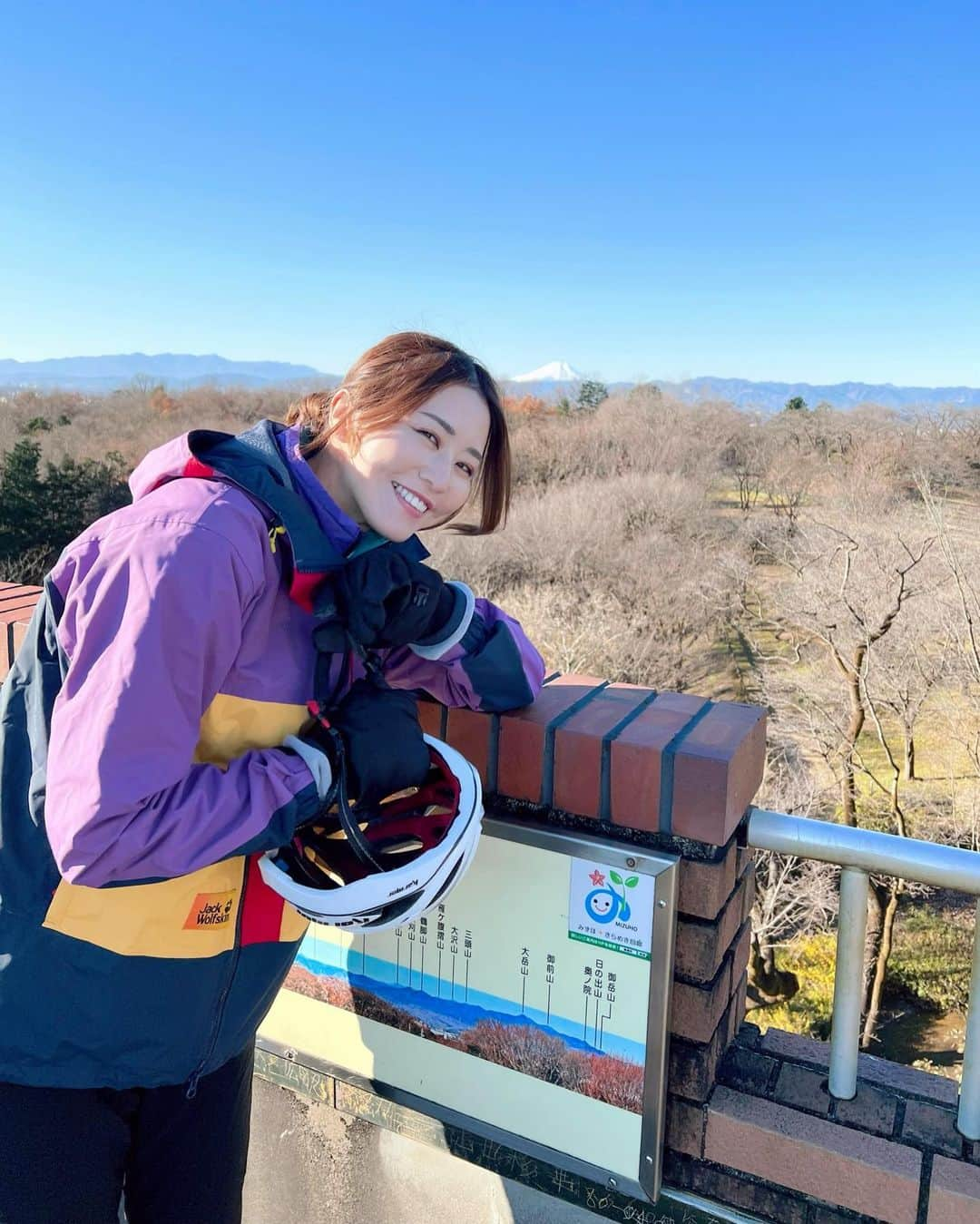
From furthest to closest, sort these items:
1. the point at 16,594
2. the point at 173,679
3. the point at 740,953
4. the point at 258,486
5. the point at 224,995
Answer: the point at 16,594
the point at 740,953
the point at 224,995
the point at 258,486
the point at 173,679

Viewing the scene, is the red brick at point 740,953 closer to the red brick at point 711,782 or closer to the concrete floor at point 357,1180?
the red brick at point 711,782

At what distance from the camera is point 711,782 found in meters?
1.44

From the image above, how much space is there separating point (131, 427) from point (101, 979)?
3949 centimetres

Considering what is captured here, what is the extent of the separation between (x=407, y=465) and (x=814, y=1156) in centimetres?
130

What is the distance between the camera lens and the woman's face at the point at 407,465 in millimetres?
1521

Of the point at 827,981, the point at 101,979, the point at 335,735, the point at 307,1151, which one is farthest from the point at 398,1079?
the point at 827,981

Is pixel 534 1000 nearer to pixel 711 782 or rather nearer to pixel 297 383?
pixel 711 782

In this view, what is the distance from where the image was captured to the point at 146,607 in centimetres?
108

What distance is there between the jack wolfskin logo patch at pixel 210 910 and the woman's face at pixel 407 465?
0.61m

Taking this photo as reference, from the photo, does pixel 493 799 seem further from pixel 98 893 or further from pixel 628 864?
pixel 98 893

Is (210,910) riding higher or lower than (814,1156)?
higher

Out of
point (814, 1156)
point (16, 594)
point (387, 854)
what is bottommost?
point (814, 1156)

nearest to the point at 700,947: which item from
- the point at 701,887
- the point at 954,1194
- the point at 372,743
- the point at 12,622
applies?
the point at 701,887

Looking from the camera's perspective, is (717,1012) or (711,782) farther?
(717,1012)
